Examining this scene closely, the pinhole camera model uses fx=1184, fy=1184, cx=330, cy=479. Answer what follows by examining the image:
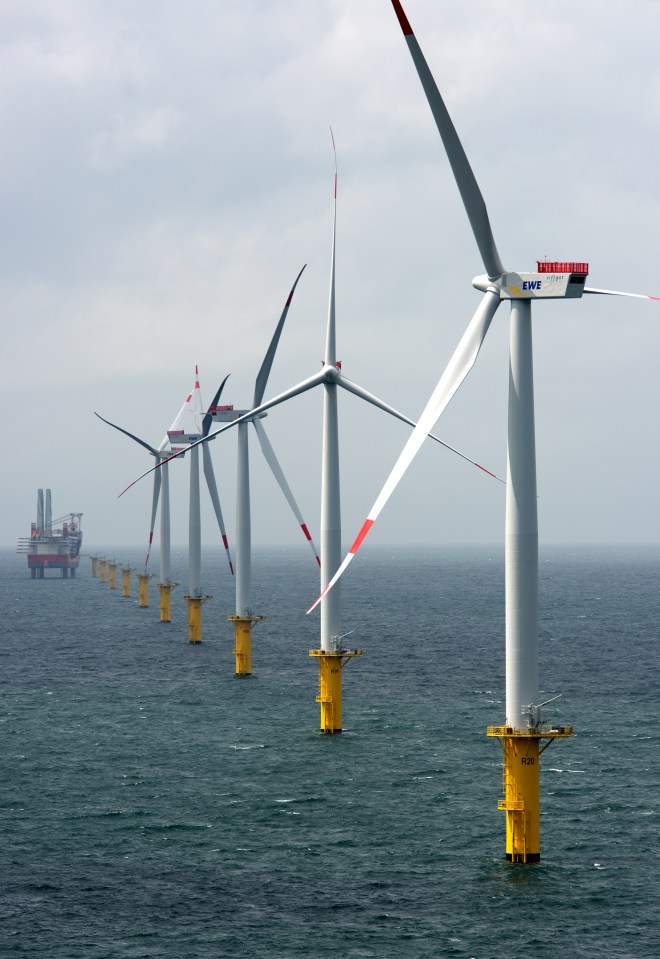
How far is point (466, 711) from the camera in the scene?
10531cm

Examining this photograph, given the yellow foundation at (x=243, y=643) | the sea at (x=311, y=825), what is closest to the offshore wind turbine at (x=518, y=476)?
the sea at (x=311, y=825)

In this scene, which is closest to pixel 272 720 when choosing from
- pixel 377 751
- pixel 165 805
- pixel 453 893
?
pixel 377 751

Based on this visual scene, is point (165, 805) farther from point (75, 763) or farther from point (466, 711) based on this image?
point (466, 711)

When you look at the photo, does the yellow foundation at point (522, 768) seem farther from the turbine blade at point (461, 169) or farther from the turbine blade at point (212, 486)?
the turbine blade at point (212, 486)

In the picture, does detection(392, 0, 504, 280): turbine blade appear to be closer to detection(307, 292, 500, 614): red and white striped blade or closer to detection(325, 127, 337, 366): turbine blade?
detection(307, 292, 500, 614): red and white striped blade

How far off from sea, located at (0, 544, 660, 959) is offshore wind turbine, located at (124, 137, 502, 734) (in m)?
4.48

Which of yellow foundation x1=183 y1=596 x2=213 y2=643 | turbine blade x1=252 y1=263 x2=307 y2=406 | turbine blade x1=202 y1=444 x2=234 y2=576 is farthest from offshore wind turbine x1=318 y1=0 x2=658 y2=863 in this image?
yellow foundation x1=183 y1=596 x2=213 y2=643

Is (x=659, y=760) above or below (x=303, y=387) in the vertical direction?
below

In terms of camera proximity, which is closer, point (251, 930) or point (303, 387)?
point (251, 930)

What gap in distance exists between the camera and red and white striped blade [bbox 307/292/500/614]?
152 feet

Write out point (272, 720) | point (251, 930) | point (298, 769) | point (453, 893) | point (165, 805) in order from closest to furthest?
point (251, 930) → point (453, 893) → point (165, 805) → point (298, 769) → point (272, 720)

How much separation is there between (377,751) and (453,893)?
105 feet

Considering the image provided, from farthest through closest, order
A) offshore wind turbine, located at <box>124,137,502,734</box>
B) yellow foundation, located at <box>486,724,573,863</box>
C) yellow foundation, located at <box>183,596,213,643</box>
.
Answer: yellow foundation, located at <box>183,596,213,643</box>, offshore wind turbine, located at <box>124,137,502,734</box>, yellow foundation, located at <box>486,724,573,863</box>

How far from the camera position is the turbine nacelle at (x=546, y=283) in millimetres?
52812
